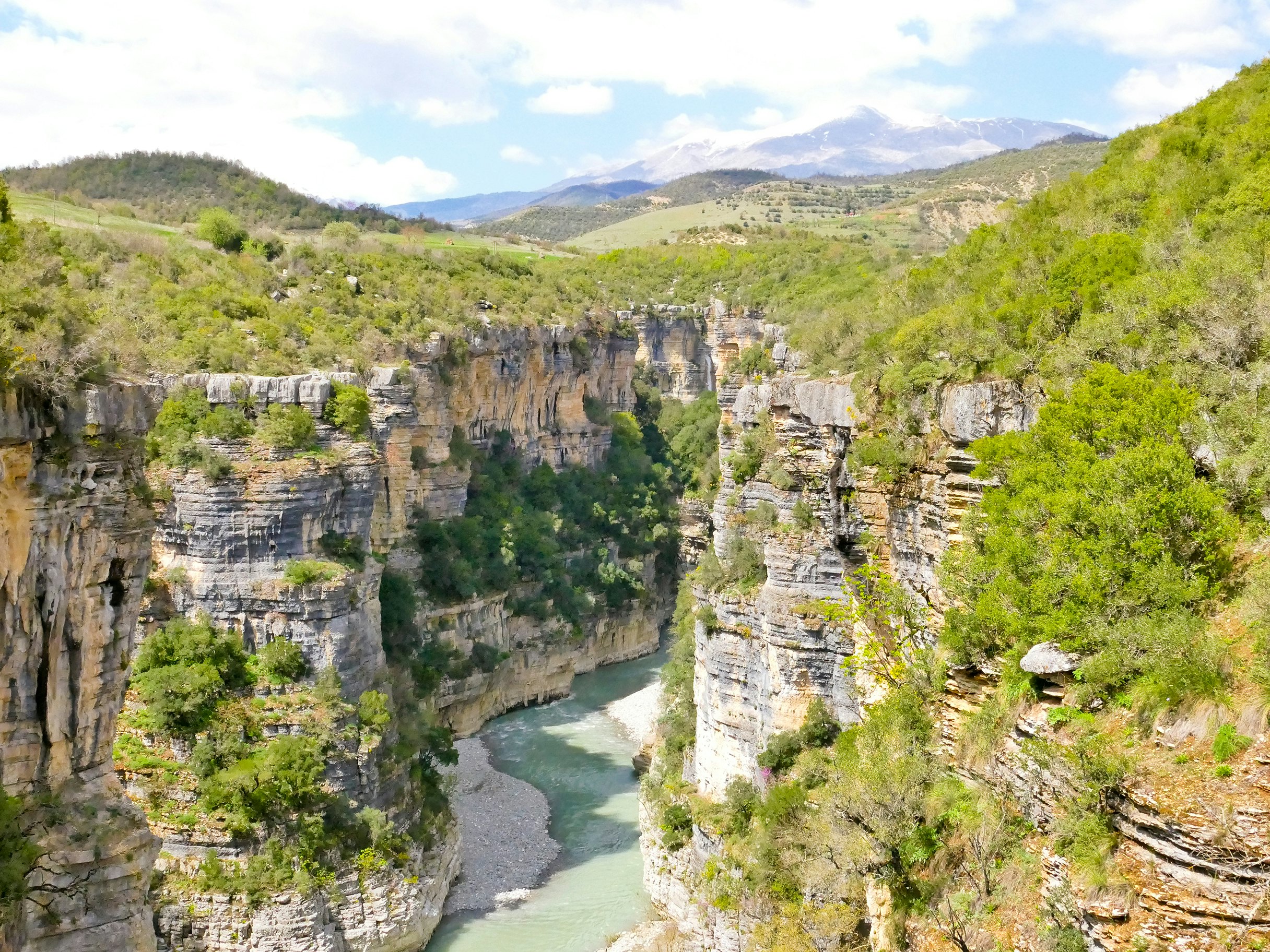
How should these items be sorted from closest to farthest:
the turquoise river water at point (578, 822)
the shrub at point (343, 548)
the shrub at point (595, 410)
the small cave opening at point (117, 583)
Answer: the small cave opening at point (117, 583) → the shrub at point (343, 548) → the turquoise river water at point (578, 822) → the shrub at point (595, 410)

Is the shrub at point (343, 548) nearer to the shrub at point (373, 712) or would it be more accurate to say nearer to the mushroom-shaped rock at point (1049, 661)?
the shrub at point (373, 712)

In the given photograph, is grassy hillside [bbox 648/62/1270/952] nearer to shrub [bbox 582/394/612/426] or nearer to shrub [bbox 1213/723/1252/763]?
shrub [bbox 1213/723/1252/763]

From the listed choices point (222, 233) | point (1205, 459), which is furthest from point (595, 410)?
point (1205, 459)

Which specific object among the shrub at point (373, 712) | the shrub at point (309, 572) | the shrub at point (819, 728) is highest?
the shrub at point (309, 572)

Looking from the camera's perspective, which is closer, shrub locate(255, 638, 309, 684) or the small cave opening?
the small cave opening

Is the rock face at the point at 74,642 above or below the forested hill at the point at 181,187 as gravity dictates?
below

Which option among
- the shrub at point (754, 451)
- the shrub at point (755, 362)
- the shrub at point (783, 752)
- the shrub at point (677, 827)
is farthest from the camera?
the shrub at point (755, 362)

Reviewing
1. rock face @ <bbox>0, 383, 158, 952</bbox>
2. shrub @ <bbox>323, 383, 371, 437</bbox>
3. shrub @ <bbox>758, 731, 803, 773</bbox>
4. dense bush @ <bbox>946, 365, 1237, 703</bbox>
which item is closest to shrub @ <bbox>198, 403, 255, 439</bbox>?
shrub @ <bbox>323, 383, 371, 437</bbox>

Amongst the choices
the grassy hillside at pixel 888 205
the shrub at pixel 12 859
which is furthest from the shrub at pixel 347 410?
the grassy hillside at pixel 888 205
